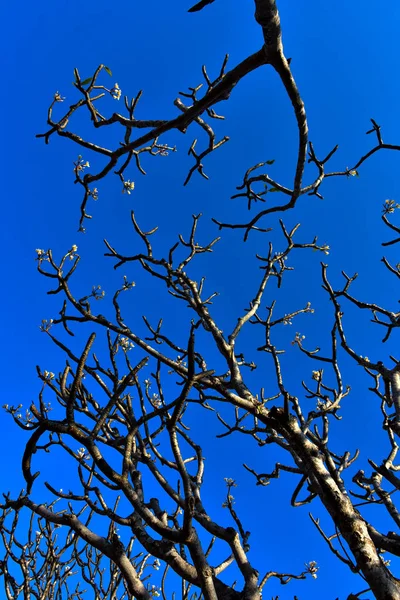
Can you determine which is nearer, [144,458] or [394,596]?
[394,596]

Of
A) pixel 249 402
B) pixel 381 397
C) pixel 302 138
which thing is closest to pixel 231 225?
pixel 302 138

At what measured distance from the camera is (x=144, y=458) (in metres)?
4.59

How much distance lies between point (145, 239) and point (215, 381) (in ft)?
8.80

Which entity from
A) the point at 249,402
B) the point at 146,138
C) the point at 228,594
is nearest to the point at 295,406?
the point at 249,402

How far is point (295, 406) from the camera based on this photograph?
3.41 meters

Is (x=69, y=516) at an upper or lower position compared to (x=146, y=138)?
lower

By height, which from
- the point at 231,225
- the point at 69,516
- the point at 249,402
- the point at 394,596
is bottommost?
the point at 394,596

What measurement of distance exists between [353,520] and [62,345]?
99.3 inches

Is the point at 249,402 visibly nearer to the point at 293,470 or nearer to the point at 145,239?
the point at 293,470

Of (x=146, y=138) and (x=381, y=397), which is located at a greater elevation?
(x=146, y=138)

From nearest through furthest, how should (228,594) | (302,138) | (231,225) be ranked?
(302,138), (228,594), (231,225)

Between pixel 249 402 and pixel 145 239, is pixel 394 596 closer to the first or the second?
pixel 249 402

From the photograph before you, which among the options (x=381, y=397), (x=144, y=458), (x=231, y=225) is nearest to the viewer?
(x=231, y=225)

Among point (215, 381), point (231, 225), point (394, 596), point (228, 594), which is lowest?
point (394, 596)
